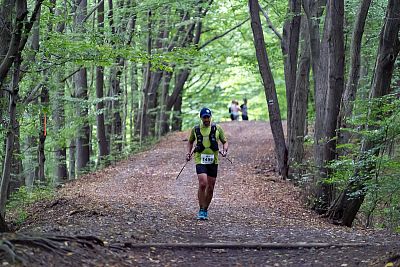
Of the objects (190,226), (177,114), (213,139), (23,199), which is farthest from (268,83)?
(177,114)

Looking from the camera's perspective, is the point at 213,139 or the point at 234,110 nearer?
the point at 213,139

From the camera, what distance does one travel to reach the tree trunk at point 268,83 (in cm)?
1647

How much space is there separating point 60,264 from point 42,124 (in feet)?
38.4

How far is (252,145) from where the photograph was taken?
86.1 ft

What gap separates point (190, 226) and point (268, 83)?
25.6 ft

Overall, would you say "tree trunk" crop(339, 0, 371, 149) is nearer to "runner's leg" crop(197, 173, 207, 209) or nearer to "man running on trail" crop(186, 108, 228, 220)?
"man running on trail" crop(186, 108, 228, 220)

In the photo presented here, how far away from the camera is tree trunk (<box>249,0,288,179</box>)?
16469 millimetres

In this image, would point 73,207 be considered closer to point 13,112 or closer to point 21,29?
point 13,112

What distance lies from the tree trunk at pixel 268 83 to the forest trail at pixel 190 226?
0.91 meters

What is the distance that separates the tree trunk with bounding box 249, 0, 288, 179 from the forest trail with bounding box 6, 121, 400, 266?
91 centimetres

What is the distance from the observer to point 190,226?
10.1m

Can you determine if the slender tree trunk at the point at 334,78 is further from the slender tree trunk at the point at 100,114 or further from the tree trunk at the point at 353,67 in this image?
the slender tree trunk at the point at 100,114

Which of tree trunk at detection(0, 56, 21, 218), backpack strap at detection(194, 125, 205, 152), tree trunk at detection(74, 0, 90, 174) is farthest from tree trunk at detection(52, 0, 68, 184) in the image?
backpack strap at detection(194, 125, 205, 152)

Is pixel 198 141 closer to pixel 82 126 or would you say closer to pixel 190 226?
pixel 190 226
